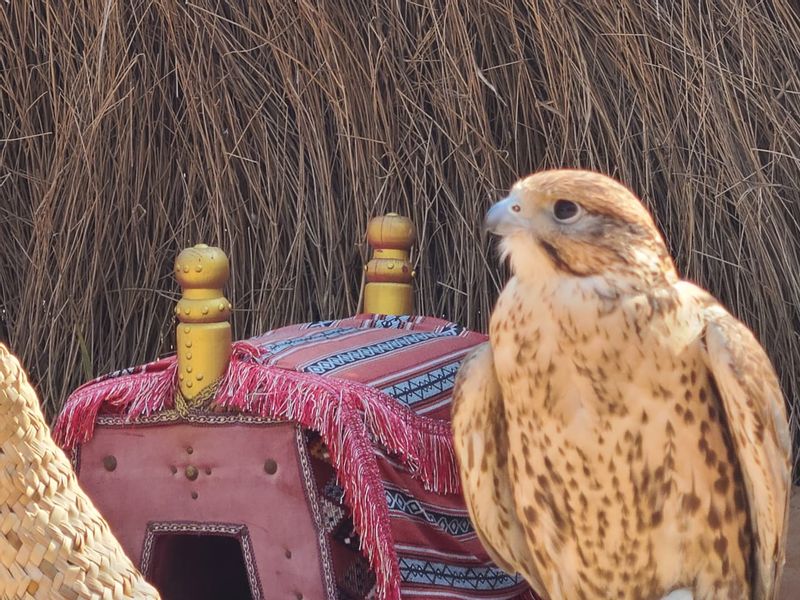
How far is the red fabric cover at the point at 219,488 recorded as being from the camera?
6.72 feet

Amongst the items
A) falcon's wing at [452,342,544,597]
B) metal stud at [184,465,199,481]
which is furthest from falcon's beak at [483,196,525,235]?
metal stud at [184,465,199,481]

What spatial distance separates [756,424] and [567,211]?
0.40 meters

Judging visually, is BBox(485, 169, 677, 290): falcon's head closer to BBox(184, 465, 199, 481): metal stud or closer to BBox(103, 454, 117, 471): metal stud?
BBox(184, 465, 199, 481): metal stud

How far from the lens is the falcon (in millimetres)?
1574

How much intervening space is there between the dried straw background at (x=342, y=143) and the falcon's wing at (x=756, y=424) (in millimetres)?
1209

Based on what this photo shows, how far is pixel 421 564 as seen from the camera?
6.75ft

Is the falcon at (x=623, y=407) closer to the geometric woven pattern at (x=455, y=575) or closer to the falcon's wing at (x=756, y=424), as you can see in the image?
the falcon's wing at (x=756, y=424)

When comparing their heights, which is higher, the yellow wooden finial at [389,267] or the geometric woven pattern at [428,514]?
the yellow wooden finial at [389,267]

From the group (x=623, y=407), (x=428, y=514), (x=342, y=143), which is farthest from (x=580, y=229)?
(x=342, y=143)

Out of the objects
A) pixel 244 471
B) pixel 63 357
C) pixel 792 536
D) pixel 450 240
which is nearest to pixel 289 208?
pixel 450 240

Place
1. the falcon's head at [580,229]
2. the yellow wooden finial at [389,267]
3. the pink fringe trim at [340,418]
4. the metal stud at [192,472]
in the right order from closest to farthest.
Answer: the falcon's head at [580,229]
the pink fringe trim at [340,418]
the metal stud at [192,472]
the yellow wooden finial at [389,267]

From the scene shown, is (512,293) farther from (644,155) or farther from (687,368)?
(644,155)

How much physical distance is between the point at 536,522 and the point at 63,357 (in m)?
1.93

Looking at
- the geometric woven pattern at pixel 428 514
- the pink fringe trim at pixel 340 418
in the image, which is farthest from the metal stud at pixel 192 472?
the geometric woven pattern at pixel 428 514
